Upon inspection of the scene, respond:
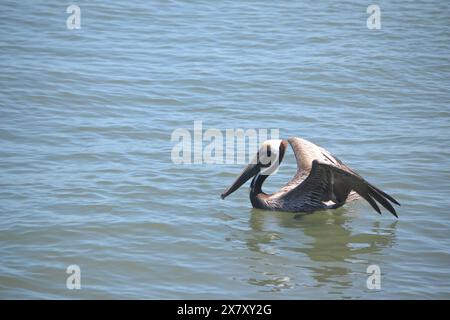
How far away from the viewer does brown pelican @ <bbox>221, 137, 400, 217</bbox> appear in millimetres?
8445

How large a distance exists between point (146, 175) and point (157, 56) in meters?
4.41

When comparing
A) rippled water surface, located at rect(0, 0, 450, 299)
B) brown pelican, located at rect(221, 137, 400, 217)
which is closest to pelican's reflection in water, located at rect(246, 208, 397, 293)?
rippled water surface, located at rect(0, 0, 450, 299)

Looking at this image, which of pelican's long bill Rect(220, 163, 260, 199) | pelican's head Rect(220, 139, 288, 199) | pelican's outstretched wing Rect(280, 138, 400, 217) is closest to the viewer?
pelican's outstretched wing Rect(280, 138, 400, 217)

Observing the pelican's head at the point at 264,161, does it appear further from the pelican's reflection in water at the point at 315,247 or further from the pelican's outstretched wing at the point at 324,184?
the pelican's reflection in water at the point at 315,247

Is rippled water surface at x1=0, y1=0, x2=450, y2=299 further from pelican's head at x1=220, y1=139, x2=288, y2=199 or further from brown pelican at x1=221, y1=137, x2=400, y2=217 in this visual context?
pelican's head at x1=220, y1=139, x2=288, y2=199

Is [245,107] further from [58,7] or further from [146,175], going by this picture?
[58,7]

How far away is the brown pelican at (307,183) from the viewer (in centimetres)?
845

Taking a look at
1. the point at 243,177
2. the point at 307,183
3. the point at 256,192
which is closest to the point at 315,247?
the point at 307,183

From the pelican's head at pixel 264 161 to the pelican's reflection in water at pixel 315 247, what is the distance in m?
0.40

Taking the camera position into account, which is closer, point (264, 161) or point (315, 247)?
point (315, 247)

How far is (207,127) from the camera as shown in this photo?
1100 centimetres

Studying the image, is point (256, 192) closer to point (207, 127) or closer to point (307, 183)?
point (307, 183)

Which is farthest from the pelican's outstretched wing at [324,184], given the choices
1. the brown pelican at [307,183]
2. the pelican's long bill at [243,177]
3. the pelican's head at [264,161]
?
the pelican's long bill at [243,177]

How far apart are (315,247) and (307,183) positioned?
0.97 meters
